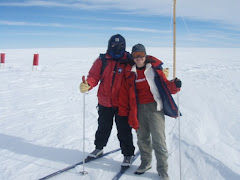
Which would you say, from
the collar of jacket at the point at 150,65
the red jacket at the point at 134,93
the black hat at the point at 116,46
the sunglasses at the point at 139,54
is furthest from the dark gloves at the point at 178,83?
the black hat at the point at 116,46

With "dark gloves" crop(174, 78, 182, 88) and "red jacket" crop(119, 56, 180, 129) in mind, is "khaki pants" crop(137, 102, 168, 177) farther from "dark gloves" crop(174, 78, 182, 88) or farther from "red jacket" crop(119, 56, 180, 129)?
"dark gloves" crop(174, 78, 182, 88)

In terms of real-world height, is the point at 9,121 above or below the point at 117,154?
above

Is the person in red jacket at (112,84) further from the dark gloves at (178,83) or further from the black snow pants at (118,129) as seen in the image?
the dark gloves at (178,83)

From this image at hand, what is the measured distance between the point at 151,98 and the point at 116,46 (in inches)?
31.3

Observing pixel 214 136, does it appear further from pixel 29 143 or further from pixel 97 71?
pixel 29 143

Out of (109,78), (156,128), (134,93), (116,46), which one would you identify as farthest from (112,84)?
(156,128)

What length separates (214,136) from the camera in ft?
13.1

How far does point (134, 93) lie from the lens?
267 centimetres

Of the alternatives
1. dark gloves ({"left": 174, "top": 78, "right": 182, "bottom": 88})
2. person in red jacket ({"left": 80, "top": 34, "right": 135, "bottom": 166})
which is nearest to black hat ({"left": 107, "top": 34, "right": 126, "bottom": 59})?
person in red jacket ({"left": 80, "top": 34, "right": 135, "bottom": 166})

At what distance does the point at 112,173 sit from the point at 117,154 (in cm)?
51

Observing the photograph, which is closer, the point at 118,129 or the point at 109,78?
the point at 109,78

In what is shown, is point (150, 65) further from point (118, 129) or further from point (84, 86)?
point (118, 129)

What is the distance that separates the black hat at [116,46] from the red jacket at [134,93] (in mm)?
266

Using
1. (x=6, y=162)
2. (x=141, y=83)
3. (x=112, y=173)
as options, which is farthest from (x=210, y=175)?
(x=6, y=162)
